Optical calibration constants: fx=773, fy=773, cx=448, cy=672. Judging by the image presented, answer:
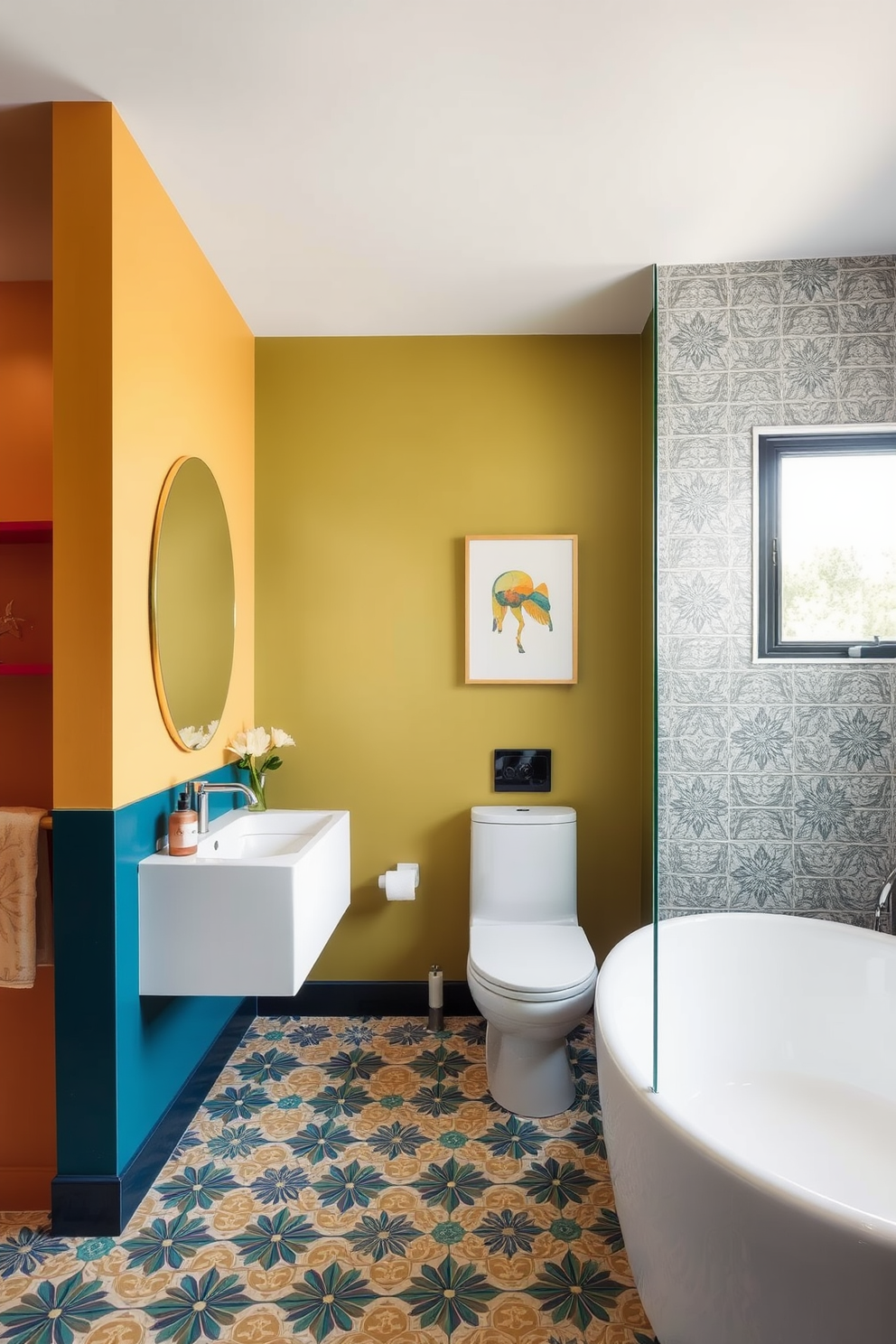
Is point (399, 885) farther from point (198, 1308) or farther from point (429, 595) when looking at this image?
point (198, 1308)

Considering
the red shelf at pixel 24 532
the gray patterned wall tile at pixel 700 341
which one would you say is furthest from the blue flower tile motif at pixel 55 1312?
the gray patterned wall tile at pixel 700 341

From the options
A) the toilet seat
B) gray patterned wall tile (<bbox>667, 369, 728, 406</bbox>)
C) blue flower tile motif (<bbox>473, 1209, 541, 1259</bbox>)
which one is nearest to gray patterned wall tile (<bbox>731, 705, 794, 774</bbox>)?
gray patterned wall tile (<bbox>667, 369, 728, 406</bbox>)

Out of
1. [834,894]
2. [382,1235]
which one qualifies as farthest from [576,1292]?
[834,894]

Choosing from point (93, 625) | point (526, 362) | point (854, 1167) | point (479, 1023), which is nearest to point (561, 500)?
point (526, 362)

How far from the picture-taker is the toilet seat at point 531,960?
2064 millimetres

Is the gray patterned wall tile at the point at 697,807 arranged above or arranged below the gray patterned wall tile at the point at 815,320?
below

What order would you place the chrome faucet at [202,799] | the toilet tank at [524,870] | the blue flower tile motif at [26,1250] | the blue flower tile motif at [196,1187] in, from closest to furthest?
the blue flower tile motif at [26,1250] → the blue flower tile motif at [196,1187] → the chrome faucet at [202,799] → the toilet tank at [524,870]

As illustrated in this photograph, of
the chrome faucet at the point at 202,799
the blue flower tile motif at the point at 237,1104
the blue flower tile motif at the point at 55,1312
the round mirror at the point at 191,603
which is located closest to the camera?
the blue flower tile motif at the point at 55,1312

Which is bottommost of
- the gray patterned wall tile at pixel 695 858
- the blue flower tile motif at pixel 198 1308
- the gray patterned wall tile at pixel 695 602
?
the blue flower tile motif at pixel 198 1308

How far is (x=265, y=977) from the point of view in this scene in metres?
1.83

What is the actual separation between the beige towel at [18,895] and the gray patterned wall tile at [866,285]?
1.83m

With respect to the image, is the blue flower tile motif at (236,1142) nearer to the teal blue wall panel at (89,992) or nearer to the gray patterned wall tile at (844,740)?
the teal blue wall panel at (89,992)

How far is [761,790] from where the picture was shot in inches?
48.2

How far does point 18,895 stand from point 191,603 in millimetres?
848
